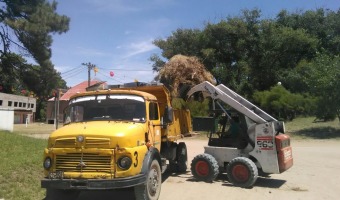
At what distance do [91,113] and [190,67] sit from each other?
20.6 feet

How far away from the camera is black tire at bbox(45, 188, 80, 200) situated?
8117 millimetres

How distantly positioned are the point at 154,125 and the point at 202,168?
8.47 ft

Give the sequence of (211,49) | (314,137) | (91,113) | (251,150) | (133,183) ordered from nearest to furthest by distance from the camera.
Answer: (133,183), (91,113), (251,150), (314,137), (211,49)

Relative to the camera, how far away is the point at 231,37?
1638 inches

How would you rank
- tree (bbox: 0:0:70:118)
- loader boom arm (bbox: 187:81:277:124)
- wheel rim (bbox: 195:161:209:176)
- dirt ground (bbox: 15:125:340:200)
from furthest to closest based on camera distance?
1. tree (bbox: 0:0:70:118)
2. wheel rim (bbox: 195:161:209:176)
3. loader boom arm (bbox: 187:81:277:124)
4. dirt ground (bbox: 15:125:340:200)

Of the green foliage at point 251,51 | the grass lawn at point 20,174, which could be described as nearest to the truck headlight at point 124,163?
the grass lawn at point 20,174

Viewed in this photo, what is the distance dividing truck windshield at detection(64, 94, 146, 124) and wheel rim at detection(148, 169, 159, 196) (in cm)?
122

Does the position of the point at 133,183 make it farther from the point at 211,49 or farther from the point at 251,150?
the point at 211,49

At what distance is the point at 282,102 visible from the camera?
35812 millimetres

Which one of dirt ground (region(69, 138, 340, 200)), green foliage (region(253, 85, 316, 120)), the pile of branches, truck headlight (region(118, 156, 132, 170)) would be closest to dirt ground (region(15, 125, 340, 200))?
dirt ground (region(69, 138, 340, 200))

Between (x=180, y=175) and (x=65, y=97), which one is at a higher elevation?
(x=65, y=97)

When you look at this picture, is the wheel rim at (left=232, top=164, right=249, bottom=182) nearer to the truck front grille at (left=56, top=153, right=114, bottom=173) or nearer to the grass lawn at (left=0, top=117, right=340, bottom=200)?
the truck front grille at (left=56, top=153, right=114, bottom=173)

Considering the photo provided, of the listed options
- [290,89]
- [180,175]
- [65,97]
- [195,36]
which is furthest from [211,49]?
[65,97]

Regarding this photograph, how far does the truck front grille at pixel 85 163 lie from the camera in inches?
303
